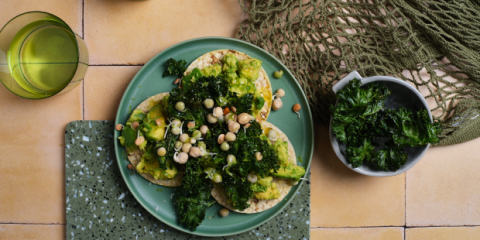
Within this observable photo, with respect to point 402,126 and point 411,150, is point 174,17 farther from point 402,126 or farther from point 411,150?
point 411,150

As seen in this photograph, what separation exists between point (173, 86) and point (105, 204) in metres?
0.87

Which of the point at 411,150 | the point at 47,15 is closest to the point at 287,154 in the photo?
the point at 411,150

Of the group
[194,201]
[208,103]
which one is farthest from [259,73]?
[194,201]

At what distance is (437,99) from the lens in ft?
6.12

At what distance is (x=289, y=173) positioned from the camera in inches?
64.6

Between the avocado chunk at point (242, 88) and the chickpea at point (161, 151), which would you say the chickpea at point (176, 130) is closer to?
the chickpea at point (161, 151)

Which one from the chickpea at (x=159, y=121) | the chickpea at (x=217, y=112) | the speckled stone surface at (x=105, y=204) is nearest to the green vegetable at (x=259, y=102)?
the chickpea at (x=217, y=112)

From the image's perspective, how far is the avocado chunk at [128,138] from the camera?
64.1 inches

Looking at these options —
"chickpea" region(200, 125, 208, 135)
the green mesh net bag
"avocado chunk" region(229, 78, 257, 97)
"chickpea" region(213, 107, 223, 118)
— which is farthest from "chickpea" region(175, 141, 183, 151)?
the green mesh net bag

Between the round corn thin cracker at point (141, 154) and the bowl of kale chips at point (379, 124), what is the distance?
0.92 m

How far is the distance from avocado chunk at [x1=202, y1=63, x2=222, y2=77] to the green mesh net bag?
0.29 m

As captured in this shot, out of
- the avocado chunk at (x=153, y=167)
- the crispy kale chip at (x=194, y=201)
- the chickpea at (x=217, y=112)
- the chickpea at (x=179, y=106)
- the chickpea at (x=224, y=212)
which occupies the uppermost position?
the chickpea at (x=179, y=106)

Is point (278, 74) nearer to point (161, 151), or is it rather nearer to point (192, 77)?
point (192, 77)

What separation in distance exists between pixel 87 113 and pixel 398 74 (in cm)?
197
